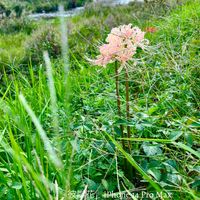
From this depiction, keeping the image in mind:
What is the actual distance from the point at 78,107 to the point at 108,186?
3.56 ft

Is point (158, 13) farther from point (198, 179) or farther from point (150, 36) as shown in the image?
point (198, 179)

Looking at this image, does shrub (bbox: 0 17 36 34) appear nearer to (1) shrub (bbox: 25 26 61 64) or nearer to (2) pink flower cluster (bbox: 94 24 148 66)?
(1) shrub (bbox: 25 26 61 64)

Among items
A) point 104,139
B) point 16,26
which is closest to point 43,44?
point 104,139

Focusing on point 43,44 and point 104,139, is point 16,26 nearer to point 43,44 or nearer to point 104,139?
point 43,44

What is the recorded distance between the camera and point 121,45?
1307mm

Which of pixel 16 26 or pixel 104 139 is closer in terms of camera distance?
pixel 104 139

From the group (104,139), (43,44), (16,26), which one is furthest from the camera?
(16,26)

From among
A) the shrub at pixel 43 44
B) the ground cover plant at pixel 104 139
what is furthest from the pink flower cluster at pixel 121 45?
the shrub at pixel 43 44

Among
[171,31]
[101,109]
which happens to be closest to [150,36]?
[171,31]

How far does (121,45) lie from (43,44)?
3.96 meters

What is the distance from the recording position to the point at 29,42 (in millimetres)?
5707

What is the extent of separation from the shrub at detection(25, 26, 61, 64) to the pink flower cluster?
377cm

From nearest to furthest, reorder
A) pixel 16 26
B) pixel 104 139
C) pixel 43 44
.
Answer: pixel 104 139, pixel 43 44, pixel 16 26

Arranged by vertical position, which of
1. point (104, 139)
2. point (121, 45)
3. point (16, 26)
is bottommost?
point (16, 26)
